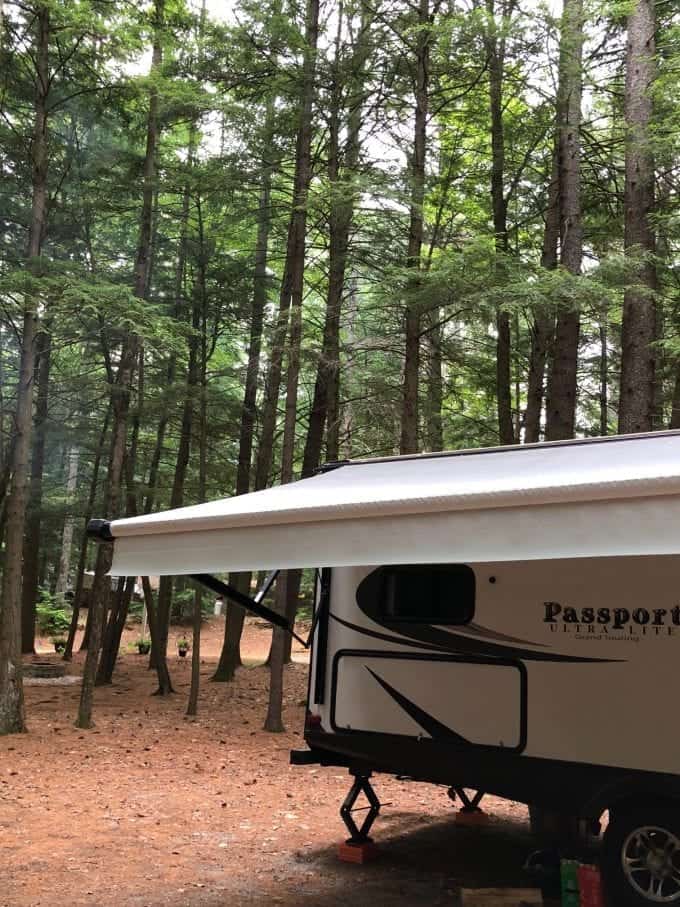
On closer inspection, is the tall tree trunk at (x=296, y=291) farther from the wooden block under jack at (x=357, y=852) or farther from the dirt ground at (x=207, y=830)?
the wooden block under jack at (x=357, y=852)

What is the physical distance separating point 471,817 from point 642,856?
2.42m

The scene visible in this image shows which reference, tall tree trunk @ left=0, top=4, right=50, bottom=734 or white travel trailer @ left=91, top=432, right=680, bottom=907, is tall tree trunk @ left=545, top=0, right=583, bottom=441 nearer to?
white travel trailer @ left=91, top=432, right=680, bottom=907

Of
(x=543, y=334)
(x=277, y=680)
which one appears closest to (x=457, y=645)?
(x=277, y=680)

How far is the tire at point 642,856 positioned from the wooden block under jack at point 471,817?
223 centimetres

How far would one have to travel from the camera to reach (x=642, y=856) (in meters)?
4.36

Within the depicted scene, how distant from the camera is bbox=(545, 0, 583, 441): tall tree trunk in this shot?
10133 millimetres

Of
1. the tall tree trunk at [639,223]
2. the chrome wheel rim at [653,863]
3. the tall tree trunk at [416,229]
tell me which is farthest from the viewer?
the tall tree trunk at [416,229]

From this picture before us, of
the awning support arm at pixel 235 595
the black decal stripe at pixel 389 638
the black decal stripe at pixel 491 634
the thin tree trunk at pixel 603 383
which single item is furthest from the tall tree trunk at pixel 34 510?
the black decal stripe at pixel 491 634

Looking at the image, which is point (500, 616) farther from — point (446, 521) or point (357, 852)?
point (357, 852)

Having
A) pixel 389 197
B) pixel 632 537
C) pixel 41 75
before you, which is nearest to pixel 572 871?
pixel 632 537

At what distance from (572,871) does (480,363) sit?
973 cm

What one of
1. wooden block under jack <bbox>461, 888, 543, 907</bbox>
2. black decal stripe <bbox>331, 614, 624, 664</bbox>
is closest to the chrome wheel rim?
wooden block under jack <bbox>461, 888, 543, 907</bbox>

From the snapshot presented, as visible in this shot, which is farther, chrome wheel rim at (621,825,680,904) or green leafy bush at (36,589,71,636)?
green leafy bush at (36,589,71,636)

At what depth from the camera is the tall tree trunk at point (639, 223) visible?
957 cm
